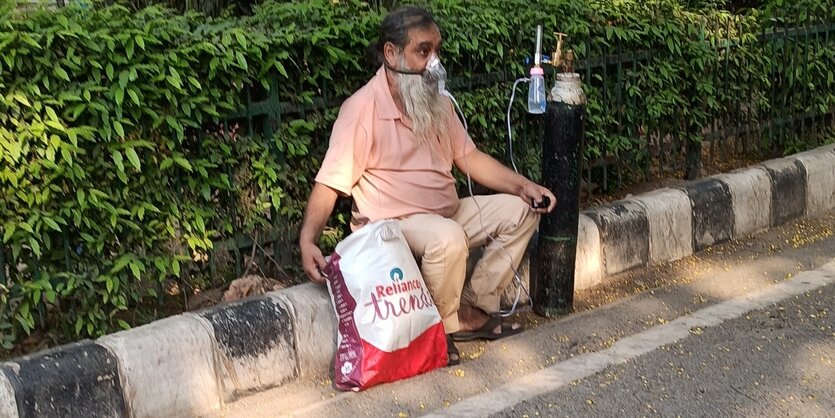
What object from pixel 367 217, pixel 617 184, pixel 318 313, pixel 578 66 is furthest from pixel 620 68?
pixel 318 313

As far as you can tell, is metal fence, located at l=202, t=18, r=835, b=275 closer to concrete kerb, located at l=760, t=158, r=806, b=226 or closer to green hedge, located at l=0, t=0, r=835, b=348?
green hedge, located at l=0, t=0, r=835, b=348

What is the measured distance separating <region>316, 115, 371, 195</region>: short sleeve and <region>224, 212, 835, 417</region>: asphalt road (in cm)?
76

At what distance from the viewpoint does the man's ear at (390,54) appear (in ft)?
13.8

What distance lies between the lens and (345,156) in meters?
4.06

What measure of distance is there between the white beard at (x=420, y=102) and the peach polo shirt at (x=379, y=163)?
4 cm

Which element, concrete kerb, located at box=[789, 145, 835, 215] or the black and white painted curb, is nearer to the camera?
the black and white painted curb

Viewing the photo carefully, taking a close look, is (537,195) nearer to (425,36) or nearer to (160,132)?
(425,36)

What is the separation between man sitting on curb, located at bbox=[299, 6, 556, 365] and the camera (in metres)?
4.06

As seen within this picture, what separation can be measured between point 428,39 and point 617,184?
6.70 ft

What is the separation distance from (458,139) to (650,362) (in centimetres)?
123

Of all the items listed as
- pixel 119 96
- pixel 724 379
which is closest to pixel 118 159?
pixel 119 96

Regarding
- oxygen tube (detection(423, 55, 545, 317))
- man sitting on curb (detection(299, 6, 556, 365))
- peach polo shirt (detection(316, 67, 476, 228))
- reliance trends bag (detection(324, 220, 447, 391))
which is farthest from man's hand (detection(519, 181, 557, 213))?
reliance trends bag (detection(324, 220, 447, 391))

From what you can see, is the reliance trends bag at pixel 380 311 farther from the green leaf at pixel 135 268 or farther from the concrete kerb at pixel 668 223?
Answer: the concrete kerb at pixel 668 223

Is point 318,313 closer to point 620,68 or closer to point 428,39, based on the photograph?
point 428,39
